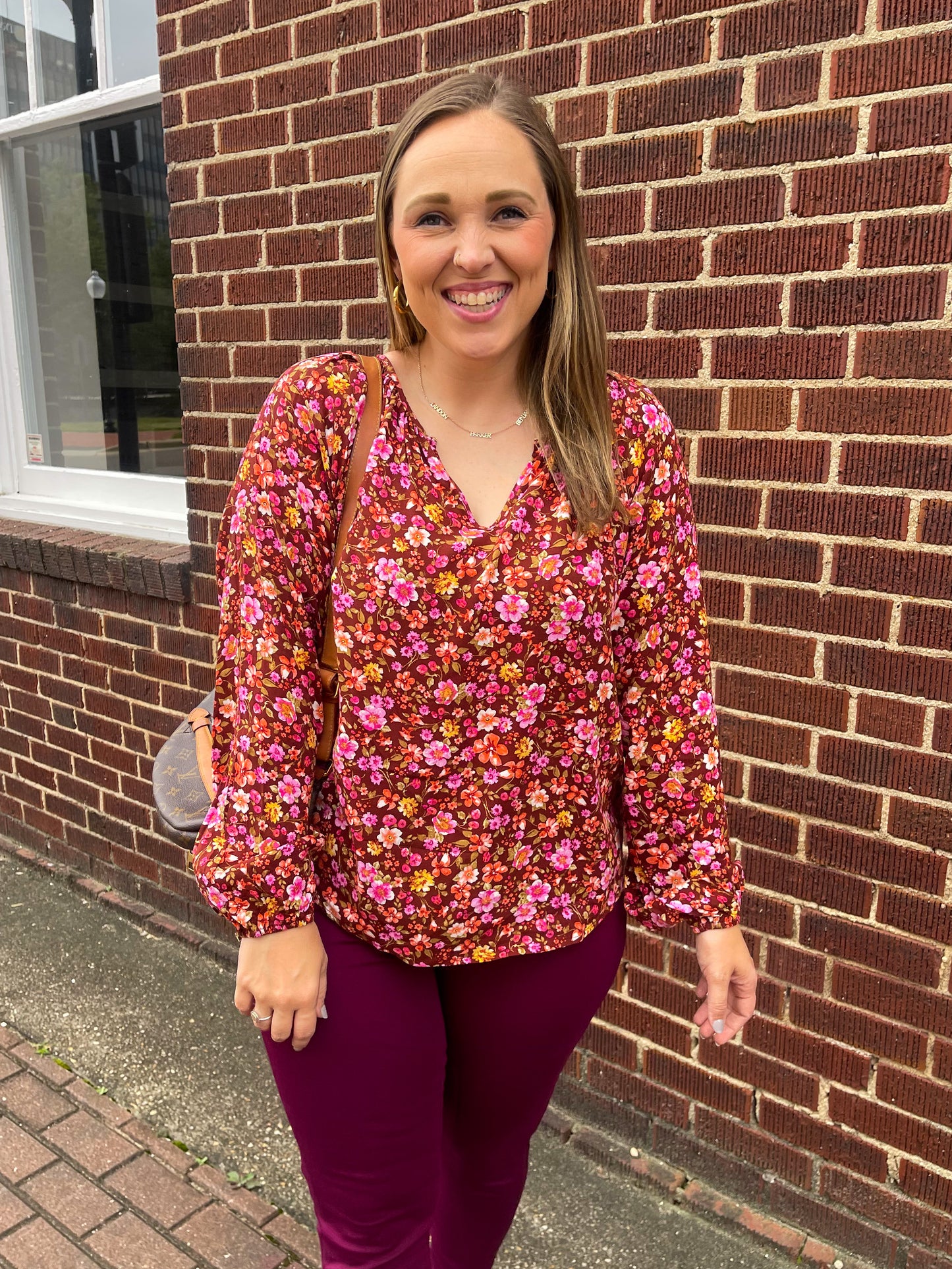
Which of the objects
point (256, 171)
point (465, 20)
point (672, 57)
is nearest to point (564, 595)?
point (672, 57)

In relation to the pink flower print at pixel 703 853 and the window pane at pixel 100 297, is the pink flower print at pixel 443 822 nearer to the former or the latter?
the pink flower print at pixel 703 853

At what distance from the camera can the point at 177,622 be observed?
133 inches

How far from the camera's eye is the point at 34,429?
14.1ft

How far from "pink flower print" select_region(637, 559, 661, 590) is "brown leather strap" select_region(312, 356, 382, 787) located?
1.42 feet

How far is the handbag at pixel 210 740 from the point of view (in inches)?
55.7

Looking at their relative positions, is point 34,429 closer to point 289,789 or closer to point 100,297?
point 100,297

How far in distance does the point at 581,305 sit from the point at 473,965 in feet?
3.21

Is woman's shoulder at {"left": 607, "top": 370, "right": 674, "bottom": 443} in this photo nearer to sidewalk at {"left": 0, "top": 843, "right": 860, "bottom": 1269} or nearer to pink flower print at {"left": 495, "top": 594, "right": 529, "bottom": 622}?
pink flower print at {"left": 495, "top": 594, "right": 529, "bottom": 622}

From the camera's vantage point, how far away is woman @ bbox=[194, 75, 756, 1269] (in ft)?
4.51

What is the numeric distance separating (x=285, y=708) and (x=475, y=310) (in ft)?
1.98

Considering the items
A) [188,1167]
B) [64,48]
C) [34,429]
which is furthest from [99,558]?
[188,1167]

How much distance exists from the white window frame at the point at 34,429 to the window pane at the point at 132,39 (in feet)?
0.10

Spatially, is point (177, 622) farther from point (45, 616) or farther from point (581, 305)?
point (581, 305)

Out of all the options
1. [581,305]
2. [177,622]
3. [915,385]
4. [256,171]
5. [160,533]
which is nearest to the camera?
[581,305]
